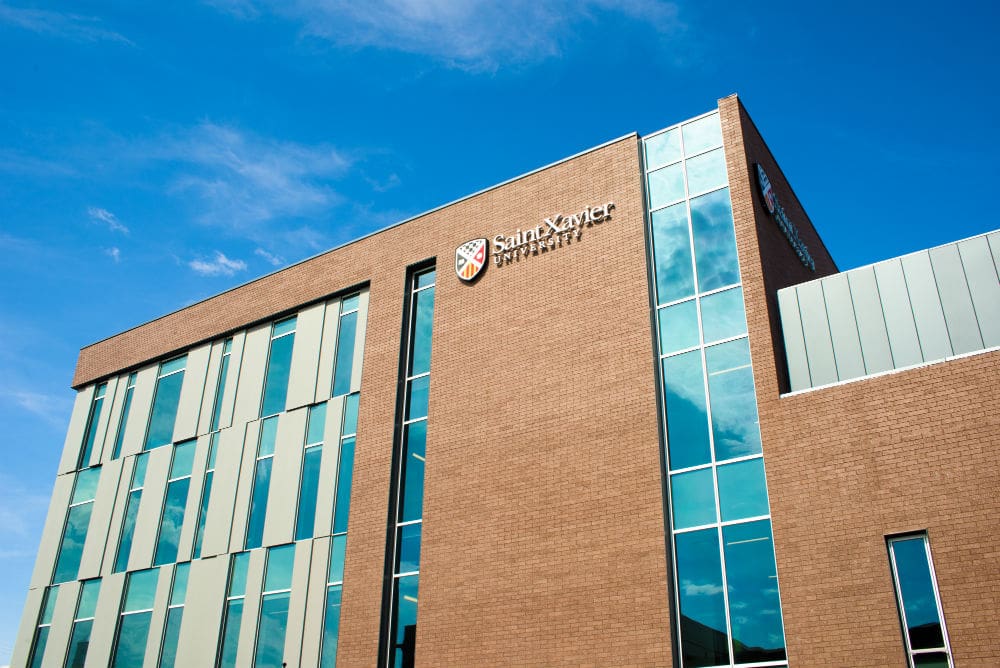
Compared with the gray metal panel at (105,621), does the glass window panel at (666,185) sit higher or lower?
higher

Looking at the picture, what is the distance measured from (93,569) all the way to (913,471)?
20629 millimetres

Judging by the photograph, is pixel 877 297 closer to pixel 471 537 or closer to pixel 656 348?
pixel 656 348

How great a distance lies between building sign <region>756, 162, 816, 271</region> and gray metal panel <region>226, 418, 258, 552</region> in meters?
12.8

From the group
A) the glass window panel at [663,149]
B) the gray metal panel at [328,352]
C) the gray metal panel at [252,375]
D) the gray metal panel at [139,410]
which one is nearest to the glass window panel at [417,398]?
the gray metal panel at [328,352]

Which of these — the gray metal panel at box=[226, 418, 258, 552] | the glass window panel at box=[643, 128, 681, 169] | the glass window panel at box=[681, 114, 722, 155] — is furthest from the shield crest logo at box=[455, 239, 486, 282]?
the gray metal panel at box=[226, 418, 258, 552]

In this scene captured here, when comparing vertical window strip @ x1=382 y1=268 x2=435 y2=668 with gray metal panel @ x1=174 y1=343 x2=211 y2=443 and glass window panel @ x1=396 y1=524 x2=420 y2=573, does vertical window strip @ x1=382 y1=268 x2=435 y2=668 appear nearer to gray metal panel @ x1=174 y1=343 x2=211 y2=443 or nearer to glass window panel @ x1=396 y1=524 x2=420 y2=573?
glass window panel @ x1=396 y1=524 x2=420 y2=573

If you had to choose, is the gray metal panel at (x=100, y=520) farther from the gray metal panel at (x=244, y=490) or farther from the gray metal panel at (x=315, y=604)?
the gray metal panel at (x=315, y=604)

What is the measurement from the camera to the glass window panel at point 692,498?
15.2 m

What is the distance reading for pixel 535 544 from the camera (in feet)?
54.0

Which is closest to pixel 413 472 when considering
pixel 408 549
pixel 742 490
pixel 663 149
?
pixel 408 549

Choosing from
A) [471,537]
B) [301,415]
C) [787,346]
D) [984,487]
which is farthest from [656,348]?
[301,415]

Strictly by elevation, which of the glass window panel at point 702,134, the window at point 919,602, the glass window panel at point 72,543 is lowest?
the window at point 919,602

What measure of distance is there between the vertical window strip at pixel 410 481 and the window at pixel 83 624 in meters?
9.83

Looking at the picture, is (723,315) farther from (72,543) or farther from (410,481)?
(72,543)
